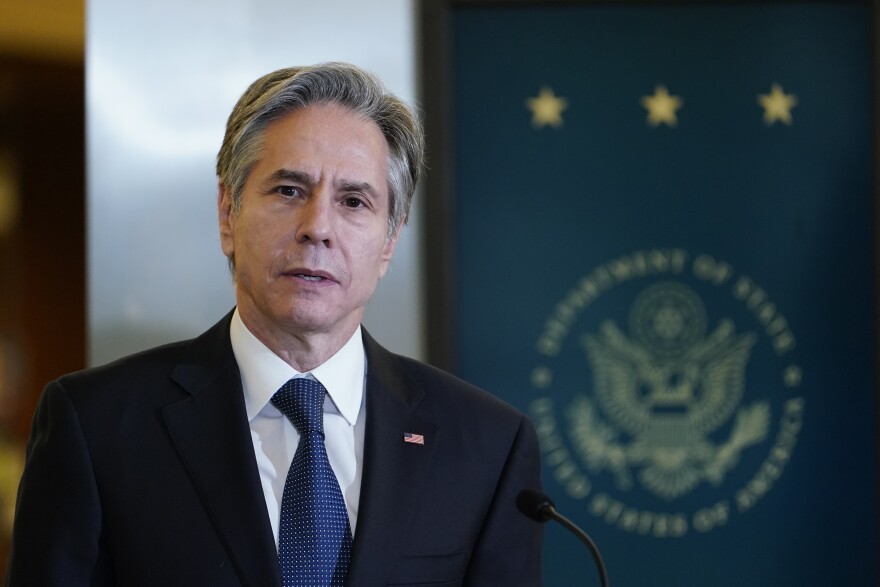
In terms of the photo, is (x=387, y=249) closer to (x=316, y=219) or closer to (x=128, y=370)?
(x=316, y=219)

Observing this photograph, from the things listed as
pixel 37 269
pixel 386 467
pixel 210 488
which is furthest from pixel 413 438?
pixel 37 269

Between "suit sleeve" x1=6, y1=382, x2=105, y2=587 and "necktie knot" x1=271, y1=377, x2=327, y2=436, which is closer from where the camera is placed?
"suit sleeve" x1=6, y1=382, x2=105, y2=587

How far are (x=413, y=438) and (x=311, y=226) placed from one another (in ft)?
1.05

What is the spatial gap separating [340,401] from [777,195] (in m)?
1.22

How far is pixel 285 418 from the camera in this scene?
1.57m

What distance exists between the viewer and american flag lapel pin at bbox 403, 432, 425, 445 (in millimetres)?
1623

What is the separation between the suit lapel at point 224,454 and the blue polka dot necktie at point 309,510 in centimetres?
4

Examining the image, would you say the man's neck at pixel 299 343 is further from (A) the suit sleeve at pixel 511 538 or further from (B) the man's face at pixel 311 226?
(A) the suit sleeve at pixel 511 538

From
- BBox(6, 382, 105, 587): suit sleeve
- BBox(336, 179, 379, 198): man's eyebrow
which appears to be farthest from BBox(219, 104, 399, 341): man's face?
BBox(6, 382, 105, 587): suit sleeve

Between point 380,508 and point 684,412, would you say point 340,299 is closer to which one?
point 380,508

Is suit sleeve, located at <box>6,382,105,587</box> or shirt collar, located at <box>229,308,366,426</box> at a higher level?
shirt collar, located at <box>229,308,366,426</box>

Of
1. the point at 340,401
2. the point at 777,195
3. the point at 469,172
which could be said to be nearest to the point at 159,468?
the point at 340,401

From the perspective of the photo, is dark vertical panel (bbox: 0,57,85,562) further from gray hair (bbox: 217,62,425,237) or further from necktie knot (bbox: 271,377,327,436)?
necktie knot (bbox: 271,377,327,436)

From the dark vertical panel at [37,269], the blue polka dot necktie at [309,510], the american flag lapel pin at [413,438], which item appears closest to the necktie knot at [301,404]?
the blue polka dot necktie at [309,510]
